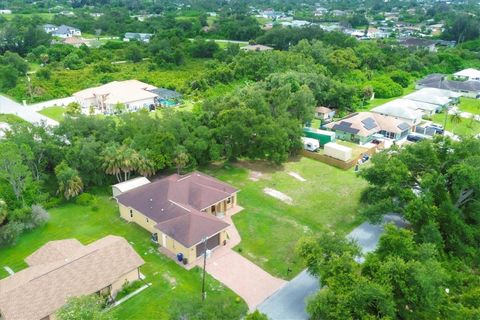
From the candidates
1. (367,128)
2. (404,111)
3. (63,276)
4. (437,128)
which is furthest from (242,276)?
(404,111)

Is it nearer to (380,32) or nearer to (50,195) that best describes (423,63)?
(380,32)

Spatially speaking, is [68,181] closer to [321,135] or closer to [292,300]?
[292,300]

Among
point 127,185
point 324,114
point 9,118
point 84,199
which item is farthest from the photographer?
point 324,114

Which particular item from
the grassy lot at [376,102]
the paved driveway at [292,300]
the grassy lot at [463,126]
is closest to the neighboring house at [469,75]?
the grassy lot at [376,102]

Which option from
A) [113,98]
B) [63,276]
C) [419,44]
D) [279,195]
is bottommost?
[279,195]

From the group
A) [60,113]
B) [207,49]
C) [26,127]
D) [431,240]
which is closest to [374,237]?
[431,240]
